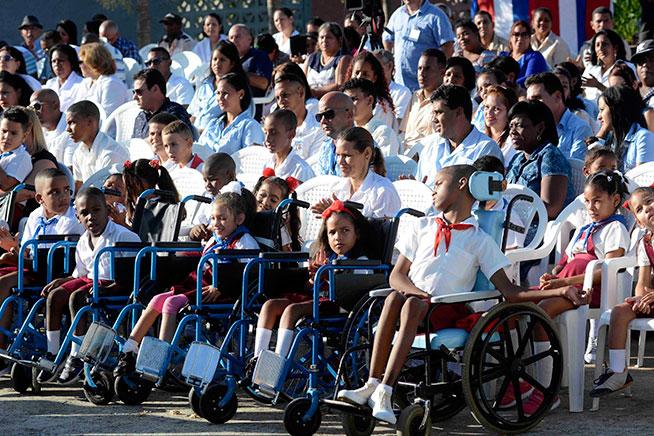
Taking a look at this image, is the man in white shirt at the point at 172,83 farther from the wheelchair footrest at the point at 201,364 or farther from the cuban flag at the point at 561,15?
the wheelchair footrest at the point at 201,364

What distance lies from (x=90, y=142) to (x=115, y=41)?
24.5 ft

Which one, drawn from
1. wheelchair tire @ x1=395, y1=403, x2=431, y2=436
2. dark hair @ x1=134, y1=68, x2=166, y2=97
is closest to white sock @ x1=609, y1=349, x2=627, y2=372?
wheelchair tire @ x1=395, y1=403, x2=431, y2=436

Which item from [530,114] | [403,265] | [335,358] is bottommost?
[335,358]

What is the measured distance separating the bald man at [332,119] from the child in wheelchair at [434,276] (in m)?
2.73

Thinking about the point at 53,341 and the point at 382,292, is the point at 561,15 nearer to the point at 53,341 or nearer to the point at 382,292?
the point at 53,341

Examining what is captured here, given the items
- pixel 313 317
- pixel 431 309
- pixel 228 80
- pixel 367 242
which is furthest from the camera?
pixel 228 80

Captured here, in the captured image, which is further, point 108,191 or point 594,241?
point 108,191

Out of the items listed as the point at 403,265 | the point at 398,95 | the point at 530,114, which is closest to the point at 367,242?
the point at 403,265

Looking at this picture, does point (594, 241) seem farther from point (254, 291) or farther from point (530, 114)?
point (254, 291)

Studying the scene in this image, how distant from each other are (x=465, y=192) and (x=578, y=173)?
2277 millimetres

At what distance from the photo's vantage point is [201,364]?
711 centimetres

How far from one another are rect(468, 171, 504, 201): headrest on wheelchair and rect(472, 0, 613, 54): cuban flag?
8776 millimetres

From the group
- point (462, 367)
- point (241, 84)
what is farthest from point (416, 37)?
point (462, 367)

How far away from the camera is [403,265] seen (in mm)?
6887
